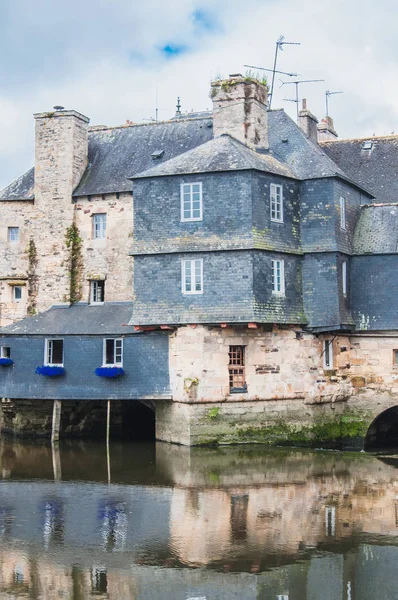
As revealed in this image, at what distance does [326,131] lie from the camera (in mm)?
44094

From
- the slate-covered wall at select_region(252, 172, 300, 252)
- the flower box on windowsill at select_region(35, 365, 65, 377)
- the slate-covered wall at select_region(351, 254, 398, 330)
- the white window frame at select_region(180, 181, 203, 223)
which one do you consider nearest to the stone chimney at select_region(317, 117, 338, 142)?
the slate-covered wall at select_region(252, 172, 300, 252)

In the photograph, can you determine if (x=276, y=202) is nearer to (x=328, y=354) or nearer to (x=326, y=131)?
(x=328, y=354)

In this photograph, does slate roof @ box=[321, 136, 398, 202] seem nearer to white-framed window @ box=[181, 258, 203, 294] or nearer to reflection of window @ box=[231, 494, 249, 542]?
white-framed window @ box=[181, 258, 203, 294]

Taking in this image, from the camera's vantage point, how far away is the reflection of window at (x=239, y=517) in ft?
62.8

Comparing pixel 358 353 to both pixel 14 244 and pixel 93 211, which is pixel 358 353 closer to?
pixel 93 211

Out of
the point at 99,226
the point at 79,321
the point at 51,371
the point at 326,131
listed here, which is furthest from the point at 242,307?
the point at 326,131

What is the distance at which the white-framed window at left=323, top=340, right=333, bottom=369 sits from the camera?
32.4 m

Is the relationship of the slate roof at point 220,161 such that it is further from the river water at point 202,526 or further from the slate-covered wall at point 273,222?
the river water at point 202,526

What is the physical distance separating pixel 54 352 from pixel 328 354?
410 inches

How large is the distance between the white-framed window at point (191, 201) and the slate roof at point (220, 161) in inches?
21.5

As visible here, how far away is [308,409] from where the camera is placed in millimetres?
31500

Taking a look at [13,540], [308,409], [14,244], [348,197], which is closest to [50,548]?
[13,540]

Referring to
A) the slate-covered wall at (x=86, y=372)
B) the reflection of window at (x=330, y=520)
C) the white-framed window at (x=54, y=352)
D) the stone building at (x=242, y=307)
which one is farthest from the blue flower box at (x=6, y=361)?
the reflection of window at (x=330, y=520)

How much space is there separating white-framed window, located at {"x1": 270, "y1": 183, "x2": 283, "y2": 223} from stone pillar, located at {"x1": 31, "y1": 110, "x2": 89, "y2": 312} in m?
9.90
